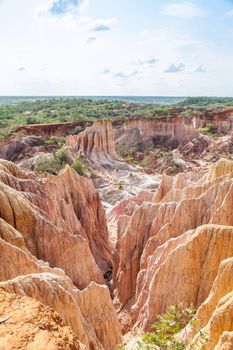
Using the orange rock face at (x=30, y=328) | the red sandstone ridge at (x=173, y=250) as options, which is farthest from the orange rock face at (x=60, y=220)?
the orange rock face at (x=30, y=328)

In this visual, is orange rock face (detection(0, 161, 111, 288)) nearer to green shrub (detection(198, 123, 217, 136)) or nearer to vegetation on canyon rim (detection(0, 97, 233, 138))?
vegetation on canyon rim (detection(0, 97, 233, 138))

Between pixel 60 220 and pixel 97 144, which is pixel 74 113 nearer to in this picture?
pixel 97 144

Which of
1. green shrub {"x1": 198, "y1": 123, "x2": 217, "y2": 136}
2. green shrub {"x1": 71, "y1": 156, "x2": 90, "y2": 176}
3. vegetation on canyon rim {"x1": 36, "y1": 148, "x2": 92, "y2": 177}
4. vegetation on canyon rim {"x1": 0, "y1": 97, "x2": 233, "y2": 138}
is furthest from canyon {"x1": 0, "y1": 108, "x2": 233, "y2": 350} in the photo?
green shrub {"x1": 198, "y1": 123, "x2": 217, "y2": 136}

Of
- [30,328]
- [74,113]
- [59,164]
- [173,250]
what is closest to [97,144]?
[59,164]

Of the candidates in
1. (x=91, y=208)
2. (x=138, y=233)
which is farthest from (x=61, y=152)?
(x=138, y=233)

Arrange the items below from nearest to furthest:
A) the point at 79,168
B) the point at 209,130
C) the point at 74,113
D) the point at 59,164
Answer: the point at 79,168
the point at 59,164
the point at 209,130
the point at 74,113

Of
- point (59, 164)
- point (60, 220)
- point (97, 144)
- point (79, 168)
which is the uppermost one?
point (97, 144)
